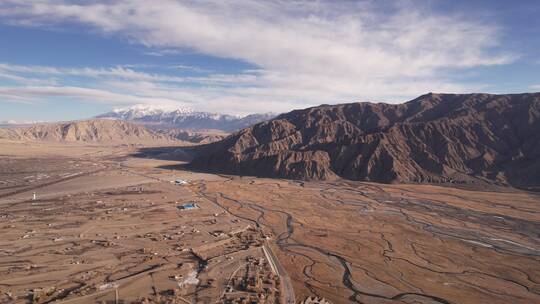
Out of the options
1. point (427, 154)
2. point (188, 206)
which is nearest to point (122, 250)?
point (188, 206)

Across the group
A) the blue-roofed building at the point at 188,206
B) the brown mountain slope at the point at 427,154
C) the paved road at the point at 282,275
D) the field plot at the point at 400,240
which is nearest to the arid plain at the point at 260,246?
the paved road at the point at 282,275

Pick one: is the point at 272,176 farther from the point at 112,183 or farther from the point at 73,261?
the point at 73,261

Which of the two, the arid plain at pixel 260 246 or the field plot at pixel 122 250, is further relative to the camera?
the arid plain at pixel 260 246

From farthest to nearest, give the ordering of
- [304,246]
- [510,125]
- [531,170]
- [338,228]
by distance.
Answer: [510,125] < [531,170] < [338,228] < [304,246]

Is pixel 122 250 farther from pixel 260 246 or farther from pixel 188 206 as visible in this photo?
pixel 188 206

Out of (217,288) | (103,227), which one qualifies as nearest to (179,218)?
(103,227)

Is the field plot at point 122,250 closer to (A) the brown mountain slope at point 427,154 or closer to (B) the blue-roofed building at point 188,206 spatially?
(B) the blue-roofed building at point 188,206
